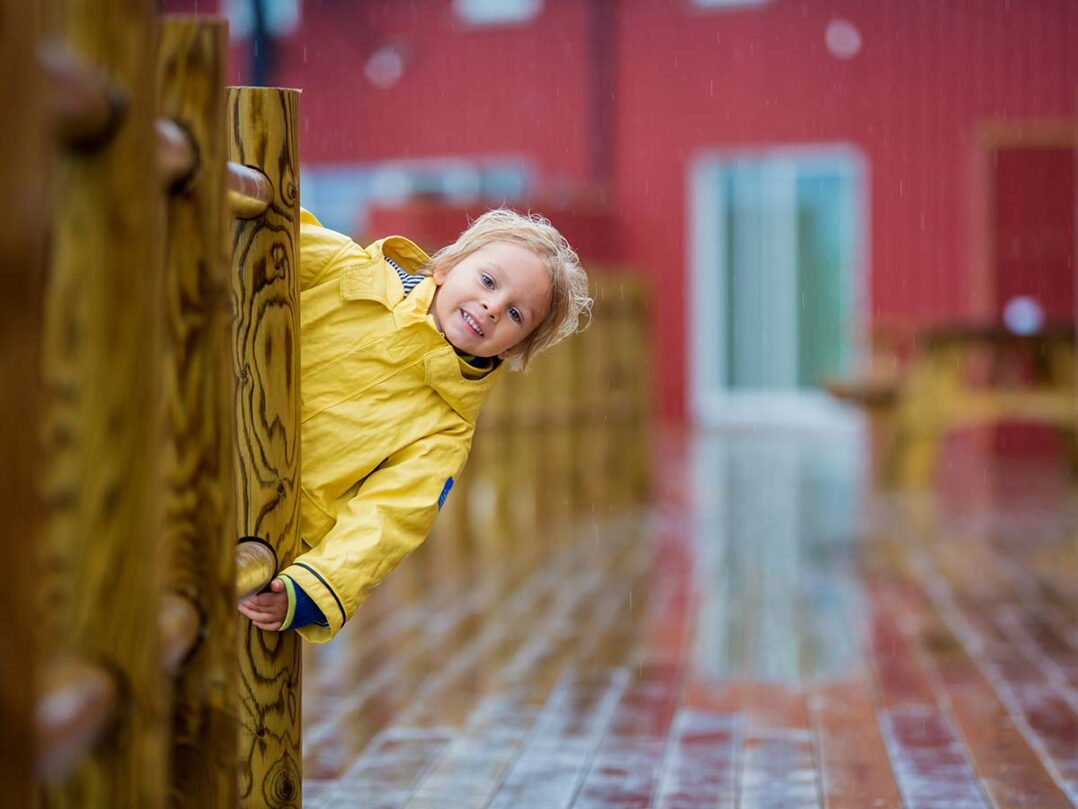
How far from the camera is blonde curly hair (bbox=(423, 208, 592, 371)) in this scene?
5.56ft

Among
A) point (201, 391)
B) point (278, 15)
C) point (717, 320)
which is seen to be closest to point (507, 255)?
point (201, 391)

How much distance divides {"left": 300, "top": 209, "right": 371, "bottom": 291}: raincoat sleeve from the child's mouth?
0.14m

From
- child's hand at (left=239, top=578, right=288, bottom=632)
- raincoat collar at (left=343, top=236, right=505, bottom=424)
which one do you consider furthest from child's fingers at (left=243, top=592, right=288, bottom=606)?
raincoat collar at (left=343, top=236, right=505, bottom=424)

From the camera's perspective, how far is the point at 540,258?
5.53 feet

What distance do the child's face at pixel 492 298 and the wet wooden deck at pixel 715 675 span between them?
0.94 metres

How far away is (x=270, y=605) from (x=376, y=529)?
0.46 ft

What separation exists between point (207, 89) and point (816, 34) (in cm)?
1182

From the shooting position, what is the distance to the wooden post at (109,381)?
34.7 inches

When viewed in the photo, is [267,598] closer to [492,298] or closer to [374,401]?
[374,401]

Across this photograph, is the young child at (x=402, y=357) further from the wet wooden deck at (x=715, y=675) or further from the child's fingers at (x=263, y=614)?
the wet wooden deck at (x=715, y=675)

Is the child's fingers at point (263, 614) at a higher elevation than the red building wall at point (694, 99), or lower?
lower

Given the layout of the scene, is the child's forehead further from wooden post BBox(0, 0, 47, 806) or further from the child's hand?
wooden post BBox(0, 0, 47, 806)

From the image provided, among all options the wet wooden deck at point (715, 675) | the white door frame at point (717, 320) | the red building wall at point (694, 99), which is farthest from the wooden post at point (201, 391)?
the white door frame at point (717, 320)

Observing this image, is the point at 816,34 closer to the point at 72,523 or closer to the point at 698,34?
the point at 698,34
